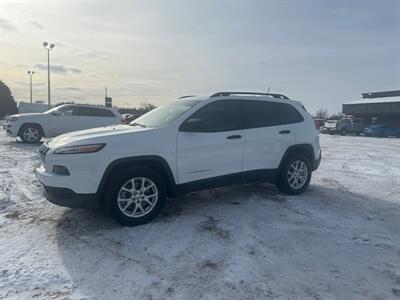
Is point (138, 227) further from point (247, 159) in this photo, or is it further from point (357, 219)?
point (357, 219)

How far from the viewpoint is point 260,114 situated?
5.72 m

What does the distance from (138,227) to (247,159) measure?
2096mm

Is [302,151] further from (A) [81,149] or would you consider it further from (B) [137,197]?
(A) [81,149]

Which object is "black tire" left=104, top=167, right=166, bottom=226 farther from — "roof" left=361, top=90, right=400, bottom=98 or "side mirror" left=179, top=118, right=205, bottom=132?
"roof" left=361, top=90, right=400, bottom=98

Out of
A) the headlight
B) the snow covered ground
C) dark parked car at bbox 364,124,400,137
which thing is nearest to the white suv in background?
the snow covered ground

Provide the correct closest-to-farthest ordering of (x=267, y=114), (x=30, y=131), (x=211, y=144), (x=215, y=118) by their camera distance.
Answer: (x=211, y=144) → (x=215, y=118) → (x=267, y=114) → (x=30, y=131)

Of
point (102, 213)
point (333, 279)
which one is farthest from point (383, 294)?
point (102, 213)

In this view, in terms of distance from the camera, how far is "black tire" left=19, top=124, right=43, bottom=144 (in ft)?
43.6

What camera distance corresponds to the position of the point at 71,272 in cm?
332

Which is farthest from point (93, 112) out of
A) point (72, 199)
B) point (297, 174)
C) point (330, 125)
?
point (330, 125)

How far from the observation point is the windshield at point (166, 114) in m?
4.96

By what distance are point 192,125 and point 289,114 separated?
2.27 meters

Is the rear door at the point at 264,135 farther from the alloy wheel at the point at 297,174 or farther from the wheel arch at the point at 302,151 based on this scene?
the alloy wheel at the point at 297,174

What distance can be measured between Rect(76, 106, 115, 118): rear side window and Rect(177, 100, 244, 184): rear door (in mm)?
10128
